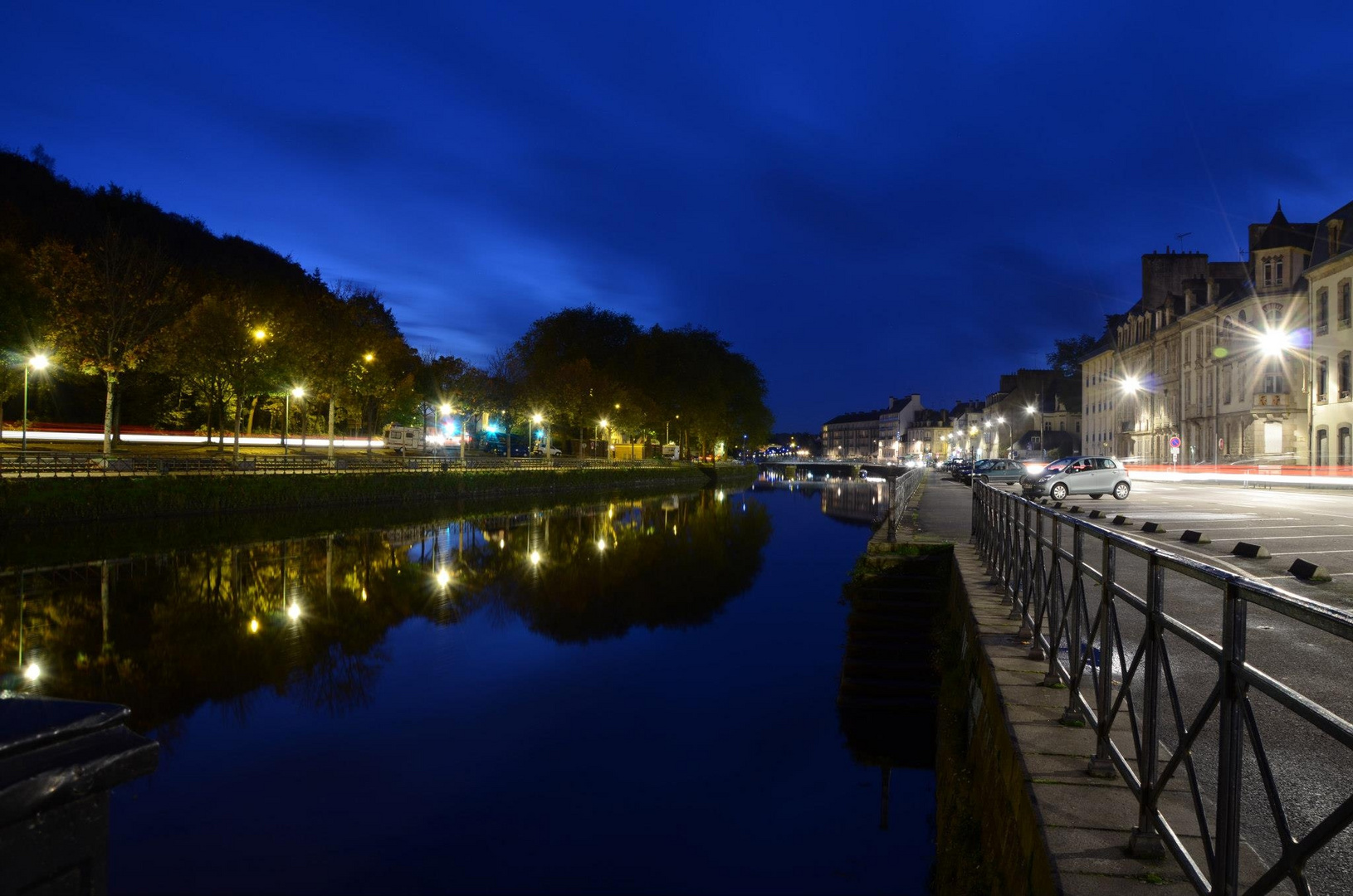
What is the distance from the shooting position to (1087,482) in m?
32.3

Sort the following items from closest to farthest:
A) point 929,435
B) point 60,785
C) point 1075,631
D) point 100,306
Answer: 1. point 60,785
2. point 1075,631
3. point 100,306
4. point 929,435

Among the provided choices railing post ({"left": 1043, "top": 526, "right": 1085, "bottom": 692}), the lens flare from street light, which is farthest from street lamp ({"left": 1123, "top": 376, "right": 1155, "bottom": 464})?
railing post ({"left": 1043, "top": 526, "right": 1085, "bottom": 692})

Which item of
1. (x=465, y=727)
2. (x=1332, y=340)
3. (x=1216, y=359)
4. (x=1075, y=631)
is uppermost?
(x=1216, y=359)

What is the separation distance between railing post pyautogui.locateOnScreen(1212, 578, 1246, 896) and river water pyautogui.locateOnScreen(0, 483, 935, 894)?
5.62 metres

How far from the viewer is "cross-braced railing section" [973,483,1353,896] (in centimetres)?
244

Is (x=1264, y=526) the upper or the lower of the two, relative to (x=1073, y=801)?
upper

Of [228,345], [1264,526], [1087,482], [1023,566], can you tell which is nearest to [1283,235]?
[1087,482]

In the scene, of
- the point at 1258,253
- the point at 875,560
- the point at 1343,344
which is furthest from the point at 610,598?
the point at 1258,253

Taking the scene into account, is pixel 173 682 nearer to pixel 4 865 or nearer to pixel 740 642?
pixel 740 642

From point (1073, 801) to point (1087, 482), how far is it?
31.3 metres

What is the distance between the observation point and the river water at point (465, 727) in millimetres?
8125

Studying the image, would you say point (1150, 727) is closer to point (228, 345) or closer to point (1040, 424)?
point (228, 345)

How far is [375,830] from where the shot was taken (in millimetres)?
8477

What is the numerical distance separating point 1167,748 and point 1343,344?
43.6m
